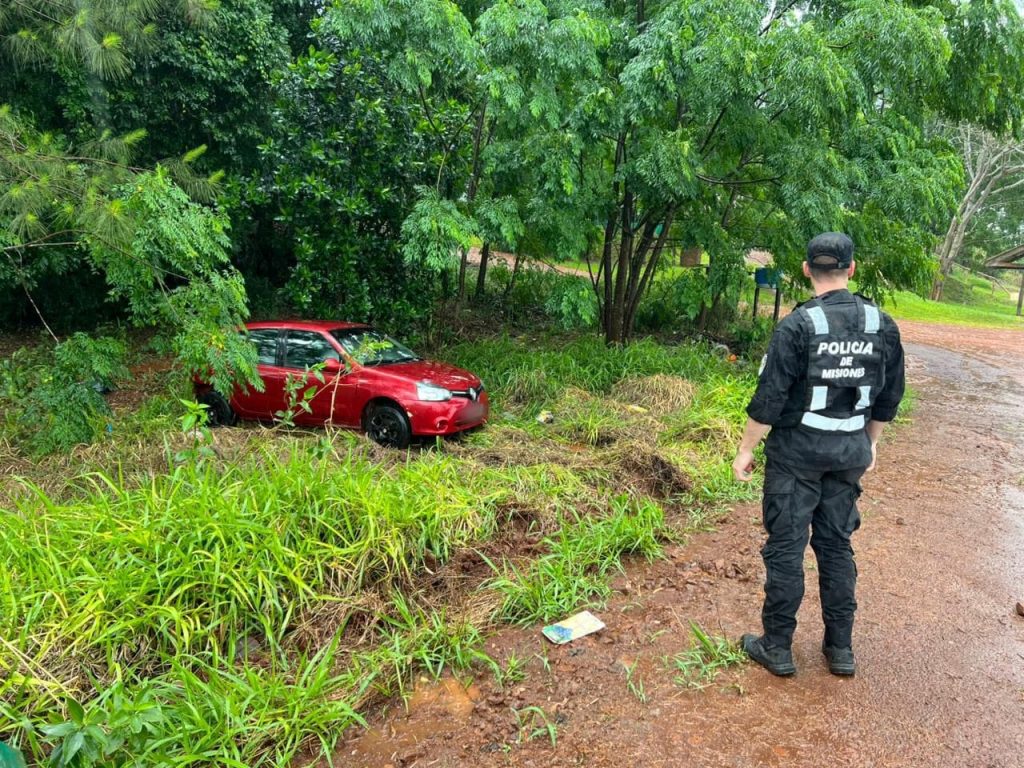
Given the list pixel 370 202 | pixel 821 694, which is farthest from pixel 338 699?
pixel 370 202

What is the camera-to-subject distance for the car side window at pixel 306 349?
6.99 m

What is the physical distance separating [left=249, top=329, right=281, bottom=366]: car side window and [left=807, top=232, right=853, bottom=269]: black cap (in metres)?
5.75

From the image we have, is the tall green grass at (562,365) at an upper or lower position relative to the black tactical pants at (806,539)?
lower

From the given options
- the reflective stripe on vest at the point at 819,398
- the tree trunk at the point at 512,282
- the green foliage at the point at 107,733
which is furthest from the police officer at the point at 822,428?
the tree trunk at the point at 512,282

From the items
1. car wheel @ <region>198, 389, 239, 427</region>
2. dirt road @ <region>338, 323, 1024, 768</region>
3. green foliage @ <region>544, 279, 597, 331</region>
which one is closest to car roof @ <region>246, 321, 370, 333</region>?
car wheel @ <region>198, 389, 239, 427</region>

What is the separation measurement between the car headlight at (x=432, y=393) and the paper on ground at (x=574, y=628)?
3.26m

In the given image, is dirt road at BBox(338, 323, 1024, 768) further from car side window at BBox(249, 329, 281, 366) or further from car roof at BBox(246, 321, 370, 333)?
car side window at BBox(249, 329, 281, 366)

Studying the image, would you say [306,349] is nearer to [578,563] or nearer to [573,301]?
[573,301]

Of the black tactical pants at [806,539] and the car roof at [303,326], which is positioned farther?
the car roof at [303,326]

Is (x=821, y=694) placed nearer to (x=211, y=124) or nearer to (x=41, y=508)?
(x=41, y=508)

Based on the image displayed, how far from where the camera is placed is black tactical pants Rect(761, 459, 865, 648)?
2.99 m

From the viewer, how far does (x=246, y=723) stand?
268 centimetres

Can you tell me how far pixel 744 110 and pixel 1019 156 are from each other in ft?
91.1

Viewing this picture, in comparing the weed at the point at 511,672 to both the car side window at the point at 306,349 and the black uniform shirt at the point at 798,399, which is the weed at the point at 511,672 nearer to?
the black uniform shirt at the point at 798,399
